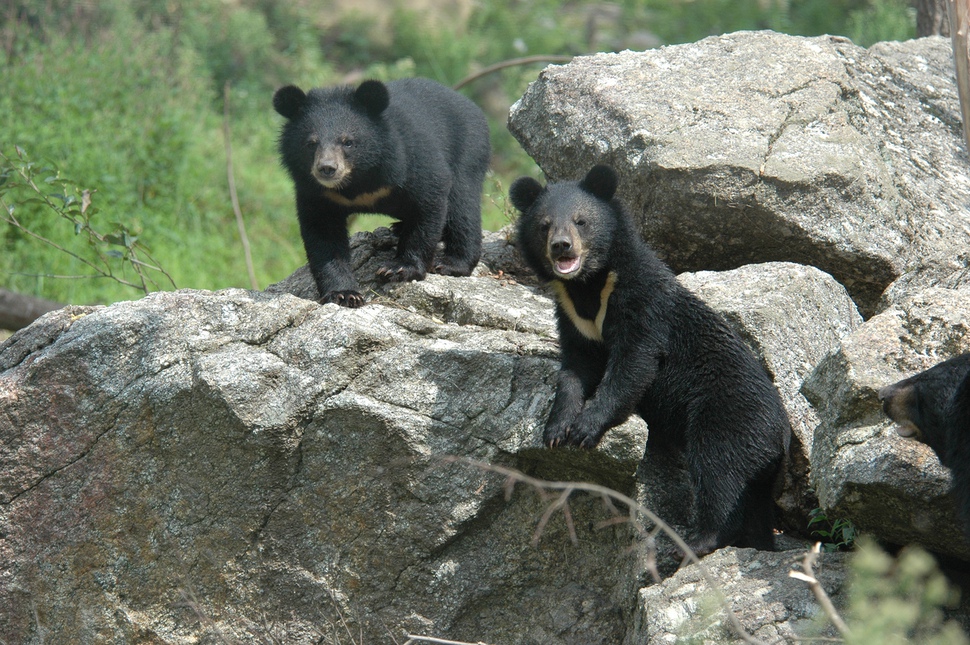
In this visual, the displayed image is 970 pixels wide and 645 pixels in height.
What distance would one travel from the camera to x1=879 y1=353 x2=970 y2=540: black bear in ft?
11.2

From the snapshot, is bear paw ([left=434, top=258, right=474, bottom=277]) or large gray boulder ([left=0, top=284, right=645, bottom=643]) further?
bear paw ([left=434, top=258, right=474, bottom=277])

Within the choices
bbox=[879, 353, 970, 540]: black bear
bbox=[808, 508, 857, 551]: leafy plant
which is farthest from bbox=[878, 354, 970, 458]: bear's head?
bbox=[808, 508, 857, 551]: leafy plant

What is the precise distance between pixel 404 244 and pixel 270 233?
5285 millimetres

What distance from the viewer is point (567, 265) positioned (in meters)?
4.56

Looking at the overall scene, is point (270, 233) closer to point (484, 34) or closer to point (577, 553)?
point (484, 34)

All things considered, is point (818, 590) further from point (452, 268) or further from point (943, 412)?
point (452, 268)

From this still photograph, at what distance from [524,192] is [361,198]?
49.6 inches

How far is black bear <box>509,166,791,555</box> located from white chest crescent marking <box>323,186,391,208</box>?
4.56 feet

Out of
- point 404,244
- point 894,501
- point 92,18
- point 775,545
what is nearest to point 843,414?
point 894,501

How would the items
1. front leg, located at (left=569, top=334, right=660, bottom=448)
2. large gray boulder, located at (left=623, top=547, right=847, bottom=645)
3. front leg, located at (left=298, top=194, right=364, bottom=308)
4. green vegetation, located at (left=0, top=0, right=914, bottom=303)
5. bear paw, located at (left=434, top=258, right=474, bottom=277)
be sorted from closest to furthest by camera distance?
1. large gray boulder, located at (left=623, top=547, right=847, bottom=645)
2. front leg, located at (left=569, top=334, right=660, bottom=448)
3. front leg, located at (left=298, top=194, right=364, bottom=308)
4. bear paw, located at (left=434, top=258, right=474, bottom=277)
5. green vegetation, located at (left=0, top=0, right=914, bottom=303)

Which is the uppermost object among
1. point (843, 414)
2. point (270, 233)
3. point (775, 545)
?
point (843, 414)

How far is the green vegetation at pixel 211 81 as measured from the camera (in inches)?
379

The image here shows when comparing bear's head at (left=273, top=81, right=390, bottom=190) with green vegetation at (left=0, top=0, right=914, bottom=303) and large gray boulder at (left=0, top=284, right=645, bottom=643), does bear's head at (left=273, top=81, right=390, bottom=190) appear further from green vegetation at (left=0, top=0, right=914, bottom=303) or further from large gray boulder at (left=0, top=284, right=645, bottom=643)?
green vegetation at (left=0, top=0, right=914, bottom=303)

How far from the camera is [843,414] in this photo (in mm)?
4035
